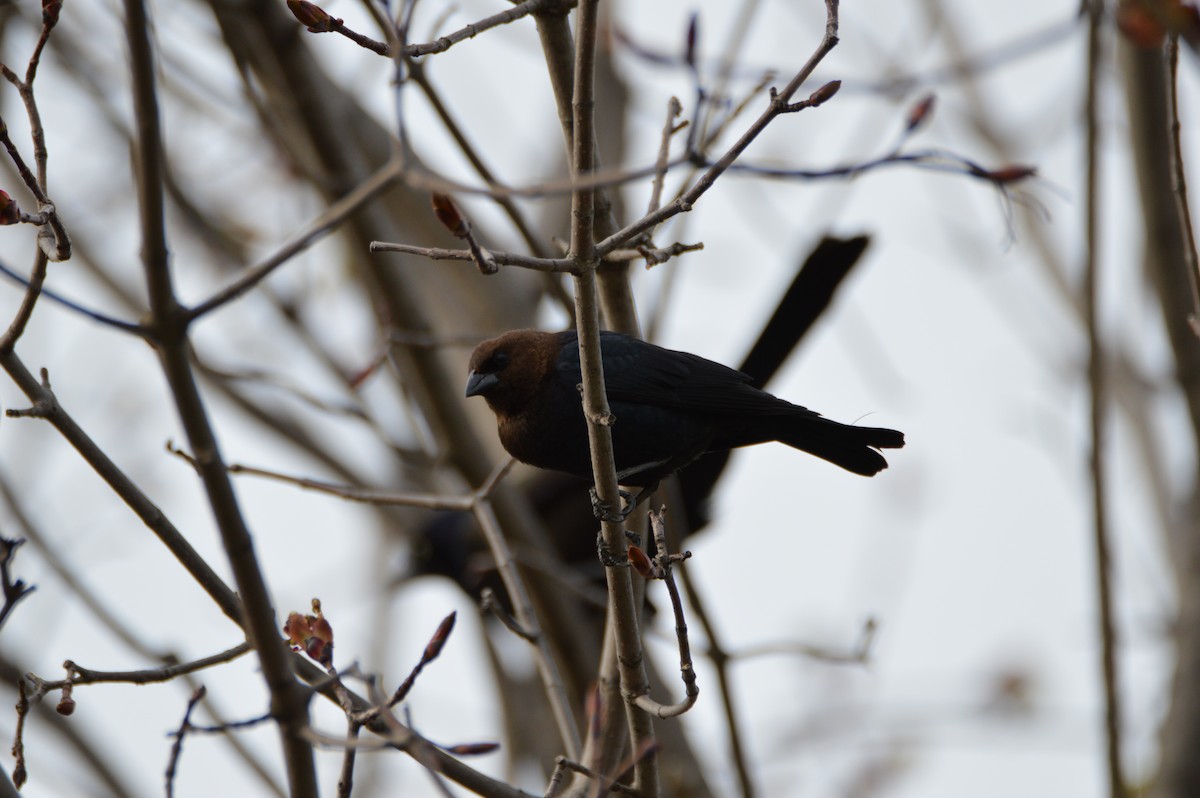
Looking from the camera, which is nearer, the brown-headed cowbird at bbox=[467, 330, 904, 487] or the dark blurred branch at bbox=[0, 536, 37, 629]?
the dark blurred branch at bbox=[0, 536, 37, 629]

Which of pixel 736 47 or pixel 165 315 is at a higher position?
pixel 736 47

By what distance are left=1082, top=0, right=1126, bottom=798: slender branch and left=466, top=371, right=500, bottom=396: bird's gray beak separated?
2.24 meters

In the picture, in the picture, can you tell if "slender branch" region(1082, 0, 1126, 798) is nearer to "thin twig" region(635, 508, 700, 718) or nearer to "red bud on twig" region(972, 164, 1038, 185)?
"red bud on twig" region(972, 164, 1038, 185)

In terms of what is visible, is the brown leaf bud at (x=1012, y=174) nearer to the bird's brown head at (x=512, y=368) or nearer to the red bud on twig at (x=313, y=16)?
the bird's brown head at (x=512, y=368)

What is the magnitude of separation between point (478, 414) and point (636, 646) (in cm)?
443

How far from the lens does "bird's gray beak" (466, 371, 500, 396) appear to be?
3.82 metres

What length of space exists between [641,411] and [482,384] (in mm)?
542

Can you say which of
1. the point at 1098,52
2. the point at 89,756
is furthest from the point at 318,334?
the point at 1098,52

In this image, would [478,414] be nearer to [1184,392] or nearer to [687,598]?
[687,598]

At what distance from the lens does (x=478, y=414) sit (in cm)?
707

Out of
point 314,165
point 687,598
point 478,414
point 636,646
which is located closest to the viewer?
point 636,646

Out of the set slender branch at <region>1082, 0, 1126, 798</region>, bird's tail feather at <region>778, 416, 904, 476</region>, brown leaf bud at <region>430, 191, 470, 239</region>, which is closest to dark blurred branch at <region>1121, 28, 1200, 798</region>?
slender branch at <region>1082, 0, 1126, 798</region>

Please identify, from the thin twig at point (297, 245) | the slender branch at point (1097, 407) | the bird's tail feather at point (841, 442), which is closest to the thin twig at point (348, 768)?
the thin twig at point (297, 245)

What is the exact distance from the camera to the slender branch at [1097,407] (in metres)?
4.23
